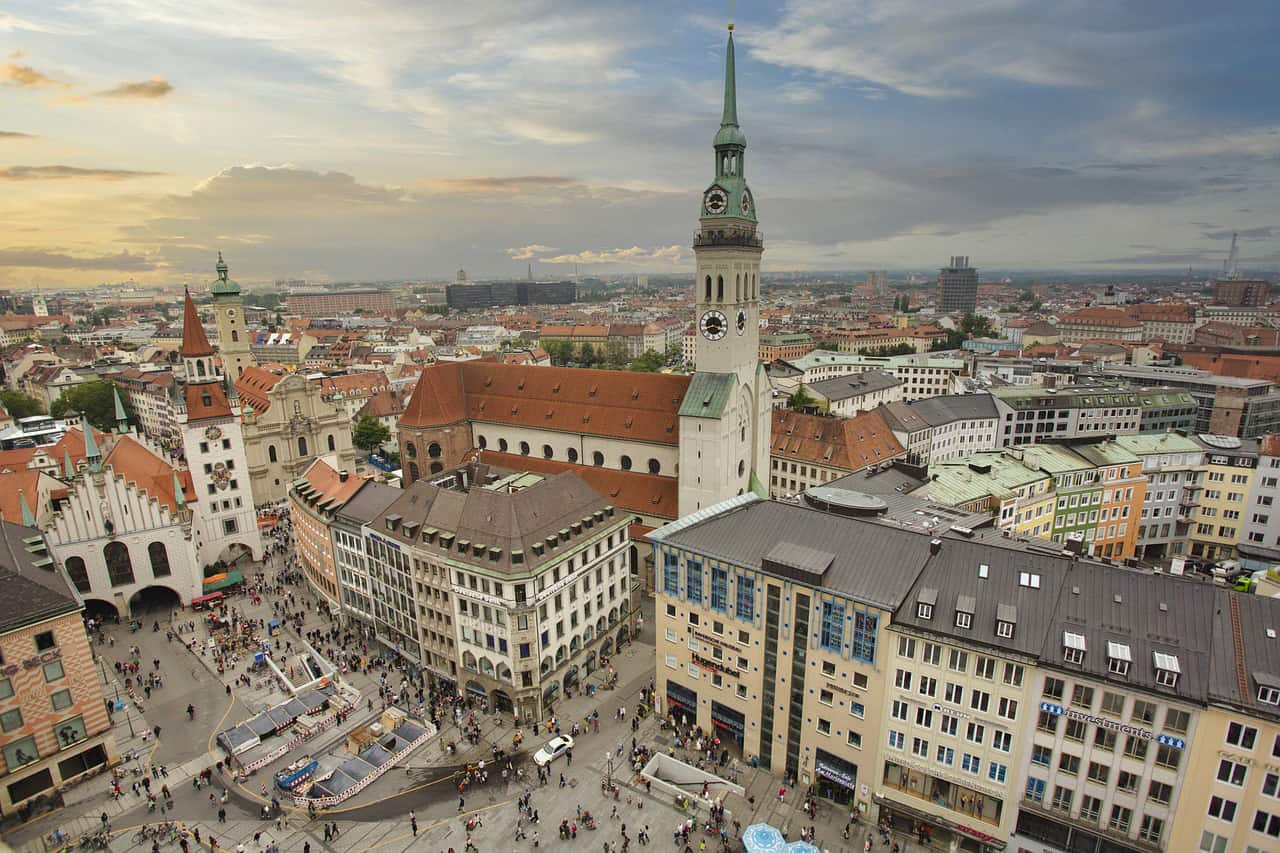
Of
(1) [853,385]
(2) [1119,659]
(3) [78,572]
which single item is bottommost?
(3) [78,572]

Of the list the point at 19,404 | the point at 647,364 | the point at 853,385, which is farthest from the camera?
the point at 647,364

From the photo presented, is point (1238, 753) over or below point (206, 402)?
below

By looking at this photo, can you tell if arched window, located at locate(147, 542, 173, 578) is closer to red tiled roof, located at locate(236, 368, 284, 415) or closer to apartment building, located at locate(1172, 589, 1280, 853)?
red tiled roof, located at locate(236, 368, 284, 415)

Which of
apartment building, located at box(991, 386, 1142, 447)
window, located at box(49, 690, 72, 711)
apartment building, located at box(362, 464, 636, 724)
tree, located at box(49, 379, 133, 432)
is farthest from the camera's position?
tree, located at box(49, 379, 133, 432)

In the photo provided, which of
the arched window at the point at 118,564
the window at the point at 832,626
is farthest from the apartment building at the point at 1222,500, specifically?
the arched window at the point at 118,564

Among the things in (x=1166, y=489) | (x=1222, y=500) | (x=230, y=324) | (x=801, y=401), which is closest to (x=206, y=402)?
(x=230, y=324)

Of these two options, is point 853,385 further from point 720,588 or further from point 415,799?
point 415,799

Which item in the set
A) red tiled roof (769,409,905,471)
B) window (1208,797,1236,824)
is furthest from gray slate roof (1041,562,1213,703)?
red tiled roof (769,409,905,471)

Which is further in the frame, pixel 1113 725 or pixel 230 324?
pixel 230 324
